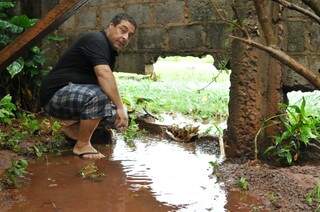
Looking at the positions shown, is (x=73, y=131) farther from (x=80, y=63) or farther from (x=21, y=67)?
(x=21, y=67)

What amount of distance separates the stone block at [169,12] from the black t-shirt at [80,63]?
1.36 meters

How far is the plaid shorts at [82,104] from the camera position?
3893 mm

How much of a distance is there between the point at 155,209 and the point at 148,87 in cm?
456

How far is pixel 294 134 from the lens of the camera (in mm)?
3438

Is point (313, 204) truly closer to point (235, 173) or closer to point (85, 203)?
point (235, 173)

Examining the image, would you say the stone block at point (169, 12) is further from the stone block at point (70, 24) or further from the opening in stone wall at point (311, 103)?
Result: the opening in stone wall at point (311, 103)

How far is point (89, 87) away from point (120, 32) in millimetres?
515

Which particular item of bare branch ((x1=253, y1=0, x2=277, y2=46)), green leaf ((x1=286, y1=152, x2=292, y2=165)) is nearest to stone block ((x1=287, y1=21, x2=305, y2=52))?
green leaf ((x1=286, y1=152, x2=292, y2=165))

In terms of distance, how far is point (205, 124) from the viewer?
5078 mm

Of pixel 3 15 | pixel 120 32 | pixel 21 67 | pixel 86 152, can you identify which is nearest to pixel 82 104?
pixel 86 152

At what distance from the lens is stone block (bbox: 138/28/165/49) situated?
5.36 metres

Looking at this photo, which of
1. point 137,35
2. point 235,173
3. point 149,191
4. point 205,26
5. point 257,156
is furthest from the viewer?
point 137,35

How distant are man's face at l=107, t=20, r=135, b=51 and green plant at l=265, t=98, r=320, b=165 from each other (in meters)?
1.40

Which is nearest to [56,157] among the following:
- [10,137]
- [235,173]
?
[10,137]
